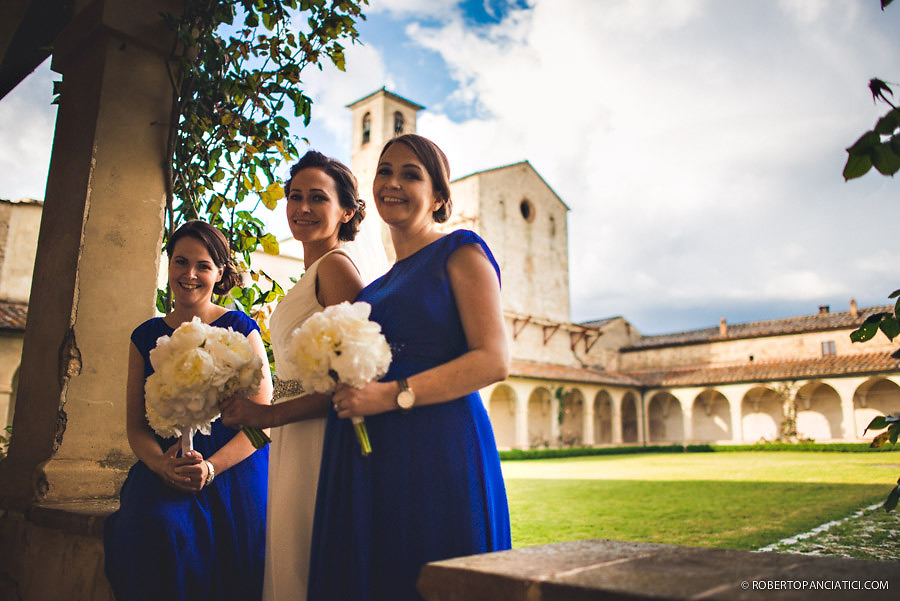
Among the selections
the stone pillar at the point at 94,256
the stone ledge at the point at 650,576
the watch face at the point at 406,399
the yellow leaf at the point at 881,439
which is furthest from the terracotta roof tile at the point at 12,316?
the yellow leaf at the point at 881,439

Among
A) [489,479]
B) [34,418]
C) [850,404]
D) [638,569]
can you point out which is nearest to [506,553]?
[638,569]

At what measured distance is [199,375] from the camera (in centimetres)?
168

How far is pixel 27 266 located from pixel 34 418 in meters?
18.6

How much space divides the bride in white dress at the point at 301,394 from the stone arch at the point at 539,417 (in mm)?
27123

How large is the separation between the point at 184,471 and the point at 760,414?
34.4 meters

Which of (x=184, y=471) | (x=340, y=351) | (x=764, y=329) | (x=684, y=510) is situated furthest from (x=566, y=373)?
(x=340, y=351)

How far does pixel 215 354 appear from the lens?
1.74 metres

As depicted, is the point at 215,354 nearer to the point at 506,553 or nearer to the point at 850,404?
the point at 506,553

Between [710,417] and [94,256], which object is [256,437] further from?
[710,417]

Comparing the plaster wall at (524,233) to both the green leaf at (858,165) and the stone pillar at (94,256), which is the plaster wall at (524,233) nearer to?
the stone pillar at (94,256)

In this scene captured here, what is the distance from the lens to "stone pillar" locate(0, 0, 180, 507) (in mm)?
2557

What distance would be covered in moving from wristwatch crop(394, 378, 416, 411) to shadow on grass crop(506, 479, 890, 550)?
15.2 feet

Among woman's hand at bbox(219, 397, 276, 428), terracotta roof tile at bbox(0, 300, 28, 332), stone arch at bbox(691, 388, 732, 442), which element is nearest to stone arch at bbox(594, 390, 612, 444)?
stone arch at bbox(691, 388, 732, 442)

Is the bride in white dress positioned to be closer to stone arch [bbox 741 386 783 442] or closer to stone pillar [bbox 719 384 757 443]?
stone pillar [bbox 719 384 757 443]
